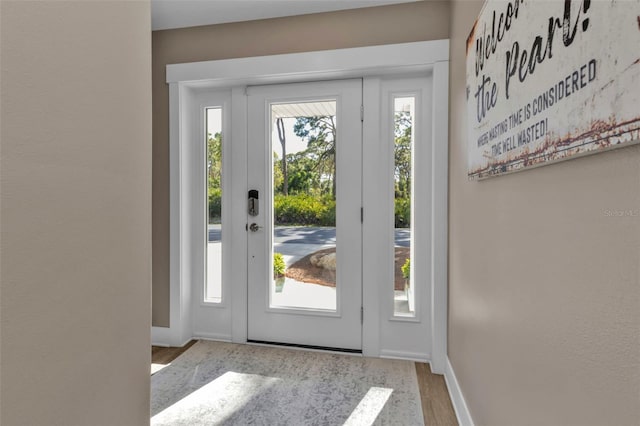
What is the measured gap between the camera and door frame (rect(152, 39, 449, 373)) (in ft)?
7.25

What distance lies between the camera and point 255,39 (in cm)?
250

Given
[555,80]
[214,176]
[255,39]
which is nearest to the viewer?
[555,80]

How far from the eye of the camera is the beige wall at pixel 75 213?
2.35ft

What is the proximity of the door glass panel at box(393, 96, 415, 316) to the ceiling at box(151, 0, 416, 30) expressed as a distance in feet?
2.42

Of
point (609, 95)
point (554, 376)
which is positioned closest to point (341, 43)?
point (609, 95)

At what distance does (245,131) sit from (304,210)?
0.77m

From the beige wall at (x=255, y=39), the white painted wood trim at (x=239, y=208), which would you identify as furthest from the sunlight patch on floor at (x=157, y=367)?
the white painted wood trim at (x=239, y=208)

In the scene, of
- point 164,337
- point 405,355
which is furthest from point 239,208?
point 405,355

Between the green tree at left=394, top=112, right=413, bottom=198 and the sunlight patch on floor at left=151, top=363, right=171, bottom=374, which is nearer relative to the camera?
the sunlight patch on floor at left=151, top=363, right=171, bottom=374

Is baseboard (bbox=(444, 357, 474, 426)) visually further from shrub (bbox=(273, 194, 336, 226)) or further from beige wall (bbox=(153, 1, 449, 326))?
beige wall (bbox=(153, 1, 449, 326))

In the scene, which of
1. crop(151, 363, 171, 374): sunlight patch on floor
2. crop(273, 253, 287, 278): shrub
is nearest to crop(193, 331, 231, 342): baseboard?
crop(151, 363, 171, 374): sunlight patch on floor

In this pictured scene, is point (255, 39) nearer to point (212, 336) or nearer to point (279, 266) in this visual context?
point (279, 266)

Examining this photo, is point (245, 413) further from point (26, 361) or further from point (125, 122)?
point (125, 122)

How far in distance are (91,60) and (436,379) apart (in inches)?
91.8
